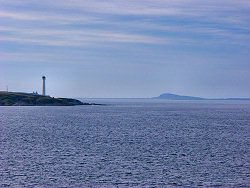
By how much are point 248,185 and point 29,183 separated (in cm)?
2107

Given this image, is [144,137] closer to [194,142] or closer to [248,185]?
[194,142]

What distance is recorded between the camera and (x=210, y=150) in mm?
80500

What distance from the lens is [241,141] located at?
9612 cm

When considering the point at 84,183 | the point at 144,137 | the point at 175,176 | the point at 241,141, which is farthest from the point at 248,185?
the point at 144,137

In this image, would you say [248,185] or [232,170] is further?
[232,170]

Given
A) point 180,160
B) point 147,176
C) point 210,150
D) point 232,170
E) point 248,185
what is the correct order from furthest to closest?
point 210,150 < point 180,160 < point 232,170 < point 147,176 < point 248,185

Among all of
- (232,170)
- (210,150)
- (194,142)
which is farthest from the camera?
(194,142)

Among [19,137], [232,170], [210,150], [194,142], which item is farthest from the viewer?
[19,137]

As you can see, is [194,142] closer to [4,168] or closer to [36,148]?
[36,148]

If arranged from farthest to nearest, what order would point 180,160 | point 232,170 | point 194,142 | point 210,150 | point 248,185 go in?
1. point 194,142
2. point 210,150
3. point 180,160
4. point 232,170
5. point 248,185

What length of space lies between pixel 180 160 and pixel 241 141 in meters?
31.0

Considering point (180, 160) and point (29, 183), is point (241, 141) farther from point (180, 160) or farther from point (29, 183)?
point (29, 183)

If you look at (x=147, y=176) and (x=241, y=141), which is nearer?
(x=147, y=176)

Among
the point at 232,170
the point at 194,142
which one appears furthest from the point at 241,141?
Answer: the point at 232,170
